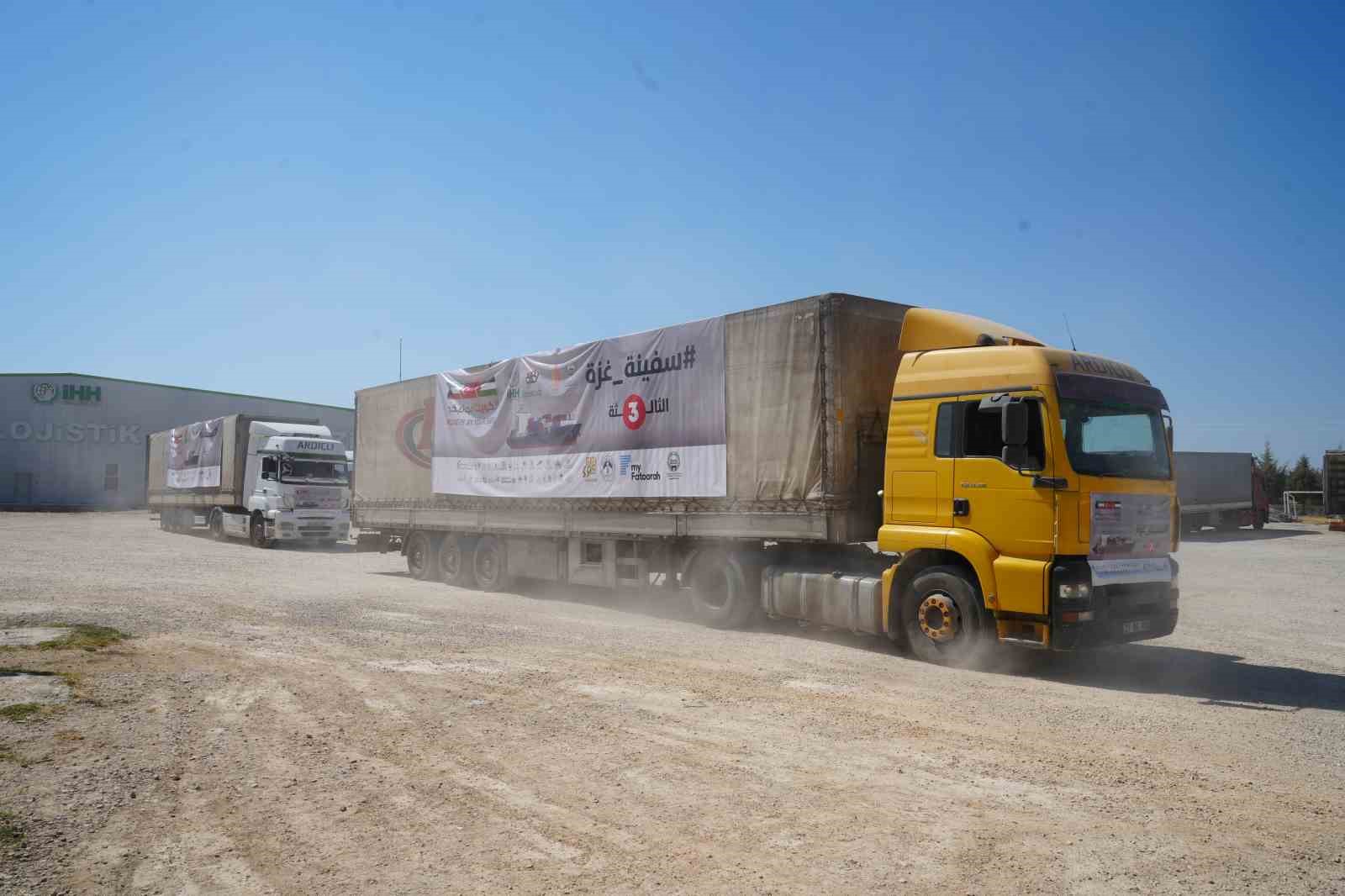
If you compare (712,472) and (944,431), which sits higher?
(944,431)

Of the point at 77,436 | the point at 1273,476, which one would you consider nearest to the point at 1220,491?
the point at 1273,476

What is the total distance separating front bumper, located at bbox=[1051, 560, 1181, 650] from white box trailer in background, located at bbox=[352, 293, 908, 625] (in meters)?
2.28

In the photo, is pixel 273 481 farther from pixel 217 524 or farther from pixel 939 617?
pixel 939 617

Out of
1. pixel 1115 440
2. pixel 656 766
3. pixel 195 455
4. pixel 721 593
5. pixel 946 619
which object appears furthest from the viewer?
pixel 195 455

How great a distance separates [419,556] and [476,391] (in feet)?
13.6

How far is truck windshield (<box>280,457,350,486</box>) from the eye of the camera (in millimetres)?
27344

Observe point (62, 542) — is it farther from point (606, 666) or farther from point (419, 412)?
point (606, 666)

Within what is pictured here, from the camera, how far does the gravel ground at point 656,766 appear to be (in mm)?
4277

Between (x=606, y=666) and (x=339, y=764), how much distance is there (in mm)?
3657

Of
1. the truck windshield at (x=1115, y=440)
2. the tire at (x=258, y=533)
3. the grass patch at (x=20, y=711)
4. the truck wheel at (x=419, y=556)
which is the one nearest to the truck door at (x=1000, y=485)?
the truck windshield at (x=1115, y=440)

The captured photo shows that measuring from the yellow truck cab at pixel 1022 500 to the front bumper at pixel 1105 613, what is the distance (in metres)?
0.01

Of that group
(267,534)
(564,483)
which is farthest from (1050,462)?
(267,534)

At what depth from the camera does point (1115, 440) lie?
30.0 ft

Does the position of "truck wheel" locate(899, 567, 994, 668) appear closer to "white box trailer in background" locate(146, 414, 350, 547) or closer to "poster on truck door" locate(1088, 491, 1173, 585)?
"poster on truck door" locate(1088, 491, 1173, 585)
